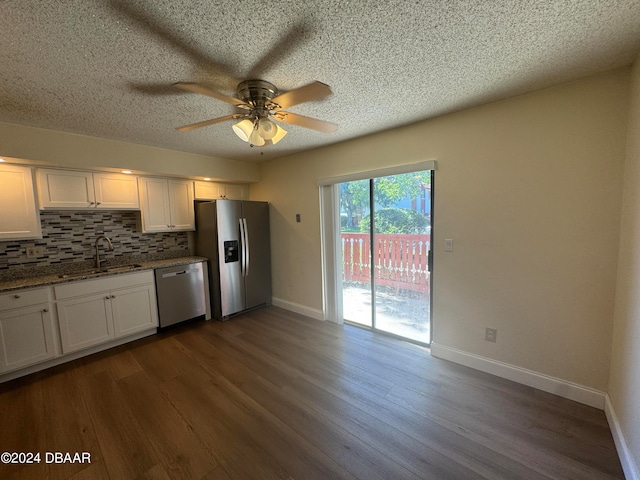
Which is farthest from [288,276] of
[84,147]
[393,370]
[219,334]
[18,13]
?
[18,13]

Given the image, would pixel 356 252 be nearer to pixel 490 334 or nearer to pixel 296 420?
pixel 490 334

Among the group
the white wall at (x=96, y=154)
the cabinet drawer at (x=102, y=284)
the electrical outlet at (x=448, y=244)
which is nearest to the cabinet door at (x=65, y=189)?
the white wall at (x=96, y=154)

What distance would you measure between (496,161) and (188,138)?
2973mm

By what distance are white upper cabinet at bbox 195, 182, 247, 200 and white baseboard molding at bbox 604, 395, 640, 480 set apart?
4.51 m

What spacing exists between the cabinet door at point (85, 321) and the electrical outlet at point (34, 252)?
68cm

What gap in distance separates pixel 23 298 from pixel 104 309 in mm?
615

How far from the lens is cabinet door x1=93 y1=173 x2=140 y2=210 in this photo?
2900 millimetres

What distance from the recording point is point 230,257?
3.67 metres

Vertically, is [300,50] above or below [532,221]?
above

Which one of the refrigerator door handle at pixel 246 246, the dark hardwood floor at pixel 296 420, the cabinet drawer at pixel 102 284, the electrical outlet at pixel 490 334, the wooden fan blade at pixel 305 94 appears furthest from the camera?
the refrigerator door handle at pixel 246 246

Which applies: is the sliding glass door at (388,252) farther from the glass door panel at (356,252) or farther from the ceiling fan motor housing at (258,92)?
the ceiling fan motor housing at (258,92)

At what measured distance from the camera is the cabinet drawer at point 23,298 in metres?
2.22

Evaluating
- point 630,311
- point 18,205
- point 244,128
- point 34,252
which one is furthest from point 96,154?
point 630,311

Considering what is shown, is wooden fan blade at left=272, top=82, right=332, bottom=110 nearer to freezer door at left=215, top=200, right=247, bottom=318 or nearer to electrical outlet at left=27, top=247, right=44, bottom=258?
freezer door at left=215, top=200, right=247, bottom=318
